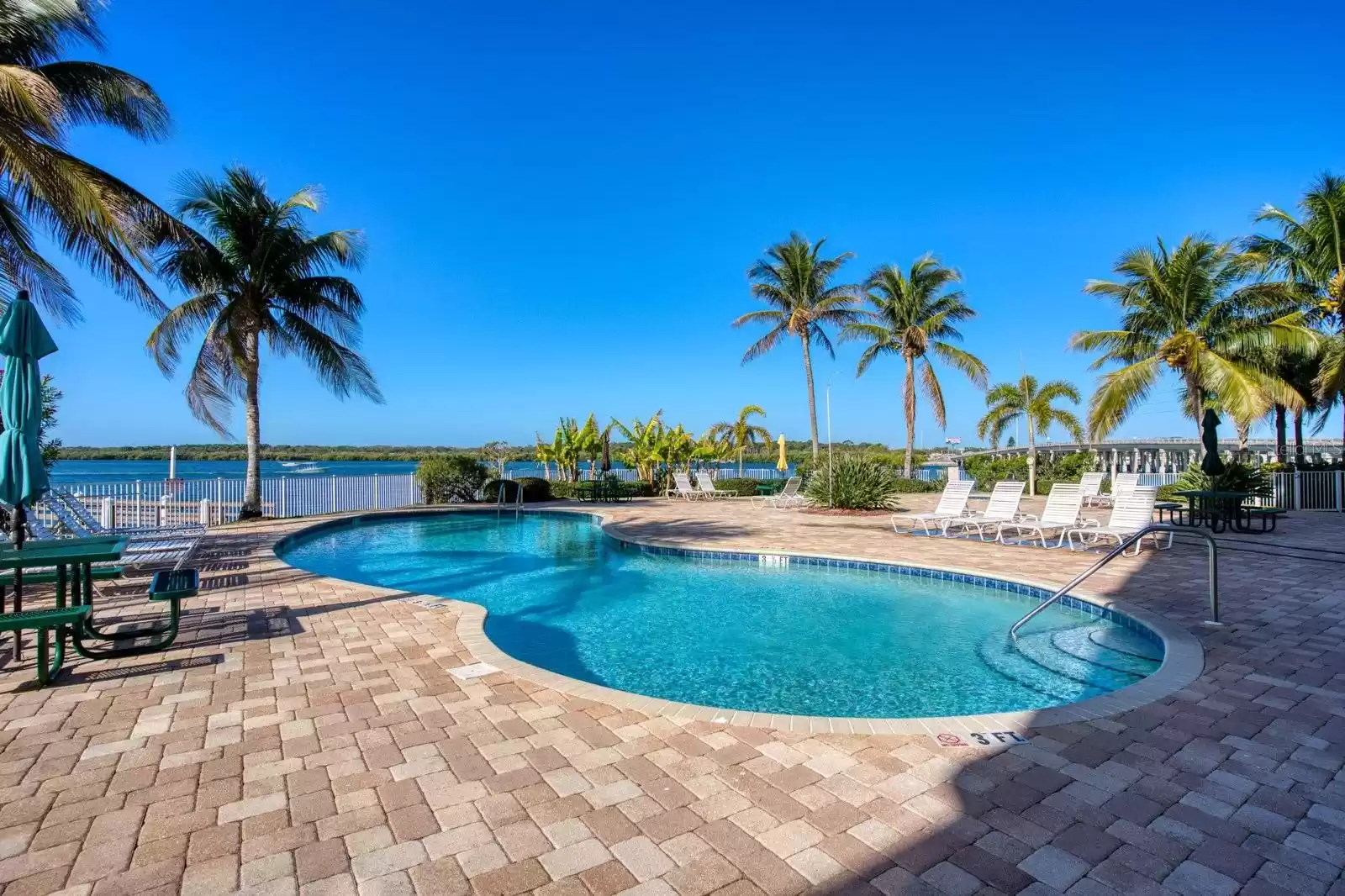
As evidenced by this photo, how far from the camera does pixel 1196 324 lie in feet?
57.4

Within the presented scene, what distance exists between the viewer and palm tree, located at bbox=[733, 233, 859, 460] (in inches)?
934

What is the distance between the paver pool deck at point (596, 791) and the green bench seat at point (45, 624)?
120 millimetres

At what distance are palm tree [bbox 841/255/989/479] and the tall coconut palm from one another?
6.01 metres

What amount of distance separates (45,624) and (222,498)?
12755 mm

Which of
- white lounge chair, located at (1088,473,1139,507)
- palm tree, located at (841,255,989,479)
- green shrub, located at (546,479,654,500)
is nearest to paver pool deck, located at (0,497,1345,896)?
white lounge chair, located at (1088,473,1139,507)

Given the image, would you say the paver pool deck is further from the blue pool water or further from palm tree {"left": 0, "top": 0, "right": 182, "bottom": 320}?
palm tree {"left": 0, "top": 0, "right": 182, "bottom": 320}

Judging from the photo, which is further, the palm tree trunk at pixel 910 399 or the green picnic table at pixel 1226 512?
the palm tree trunk at pixel 910 399

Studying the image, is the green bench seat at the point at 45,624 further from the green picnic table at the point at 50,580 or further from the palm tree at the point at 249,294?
the palm tree at the point at 249,294

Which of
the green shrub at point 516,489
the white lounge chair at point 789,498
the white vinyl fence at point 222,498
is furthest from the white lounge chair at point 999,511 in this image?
the white vinyl fence at point 222,498

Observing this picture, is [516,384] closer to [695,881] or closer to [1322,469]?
[1322,469]

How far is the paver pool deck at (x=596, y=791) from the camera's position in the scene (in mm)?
2184

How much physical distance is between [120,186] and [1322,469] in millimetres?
26054

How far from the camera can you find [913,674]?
531 cm

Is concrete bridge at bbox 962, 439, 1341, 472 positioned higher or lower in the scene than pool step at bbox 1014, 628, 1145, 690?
higher
